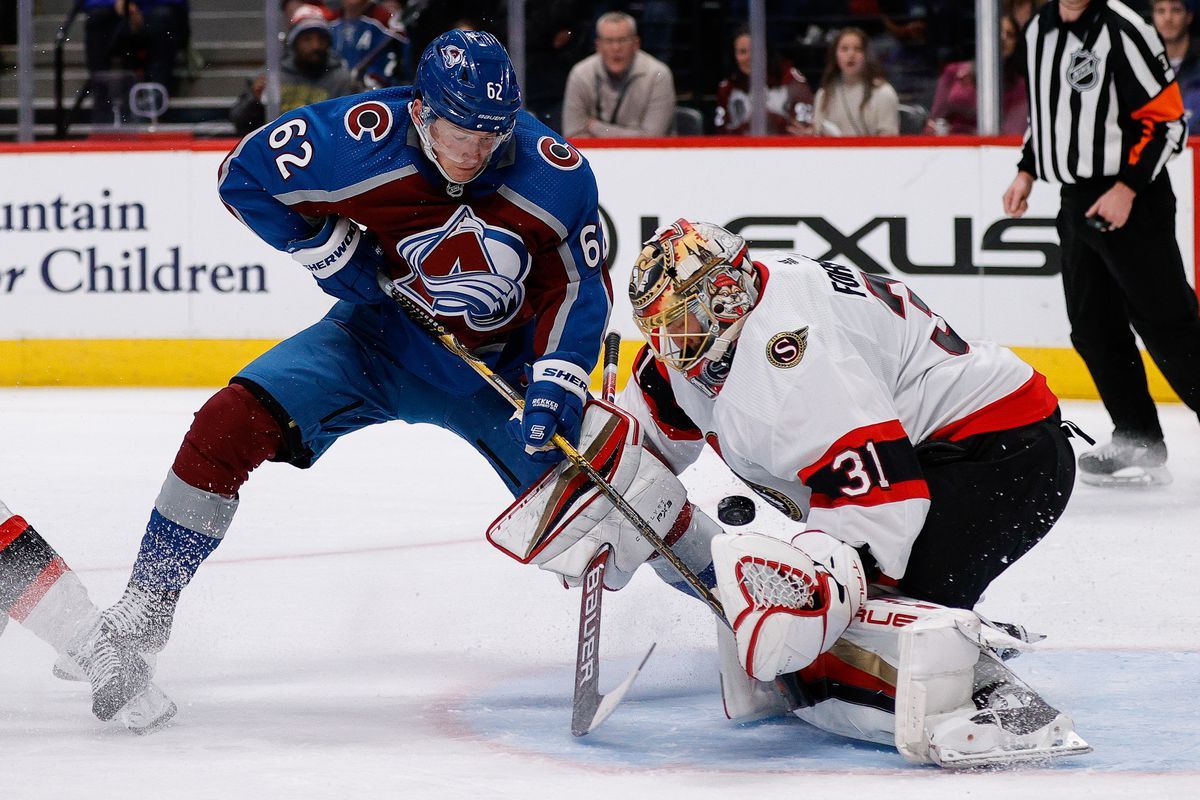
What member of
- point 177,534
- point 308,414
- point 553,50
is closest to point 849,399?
point 308,414

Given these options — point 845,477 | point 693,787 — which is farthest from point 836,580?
point 693,787

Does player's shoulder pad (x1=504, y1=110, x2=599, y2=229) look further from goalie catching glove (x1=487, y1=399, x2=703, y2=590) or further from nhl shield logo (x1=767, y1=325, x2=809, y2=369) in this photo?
nhl shield logo (x1=767, y1=325, x2=809, y2=369)

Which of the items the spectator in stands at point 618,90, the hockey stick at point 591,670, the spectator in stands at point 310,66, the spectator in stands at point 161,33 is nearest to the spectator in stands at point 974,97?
the spectator in stands at point 618,90

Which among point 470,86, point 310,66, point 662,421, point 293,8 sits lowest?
point 662,421

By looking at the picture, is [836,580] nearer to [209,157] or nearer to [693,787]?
[693,787]

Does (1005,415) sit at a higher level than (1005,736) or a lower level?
higher

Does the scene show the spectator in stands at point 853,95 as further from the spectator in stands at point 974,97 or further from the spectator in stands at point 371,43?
the spectator in stands at point 371,43

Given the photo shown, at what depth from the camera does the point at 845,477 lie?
2.11 metres

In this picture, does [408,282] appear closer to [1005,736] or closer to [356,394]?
[356,394]

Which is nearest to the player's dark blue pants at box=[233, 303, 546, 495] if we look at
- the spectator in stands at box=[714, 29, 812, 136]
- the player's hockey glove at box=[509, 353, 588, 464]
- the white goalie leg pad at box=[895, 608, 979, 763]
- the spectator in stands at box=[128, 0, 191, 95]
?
the player's hockey glove at box=[509, 353, 588, 464]

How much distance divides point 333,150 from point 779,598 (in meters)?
1.08

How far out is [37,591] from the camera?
8.02 ft

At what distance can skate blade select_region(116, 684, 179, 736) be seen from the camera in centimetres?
233

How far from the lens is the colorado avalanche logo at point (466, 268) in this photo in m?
2.72
